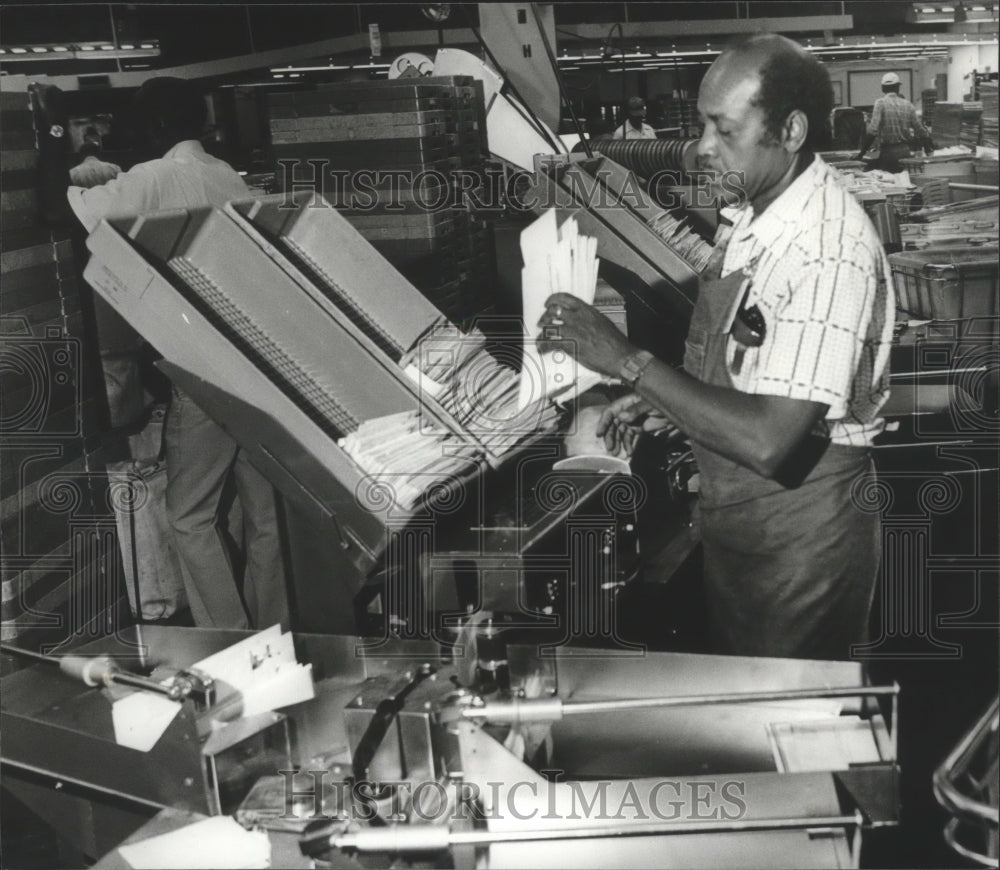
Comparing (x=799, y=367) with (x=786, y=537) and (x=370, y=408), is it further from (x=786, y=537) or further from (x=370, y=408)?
(x=370, y=408)

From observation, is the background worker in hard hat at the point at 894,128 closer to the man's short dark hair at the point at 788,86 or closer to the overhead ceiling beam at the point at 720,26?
the overhead ceiling beam at the point at 720,26

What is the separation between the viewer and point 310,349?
2.41 metres

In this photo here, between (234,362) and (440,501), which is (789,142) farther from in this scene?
(234,362)

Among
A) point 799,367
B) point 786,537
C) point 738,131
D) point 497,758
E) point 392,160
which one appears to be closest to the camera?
point 497,758

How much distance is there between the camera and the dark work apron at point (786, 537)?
2.00m

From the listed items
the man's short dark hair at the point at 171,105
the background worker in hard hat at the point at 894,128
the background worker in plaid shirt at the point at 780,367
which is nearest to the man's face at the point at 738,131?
the background worker in plaid shirt at the point at 780,367

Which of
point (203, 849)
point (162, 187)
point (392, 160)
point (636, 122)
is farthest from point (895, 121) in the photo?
point (203, 849)

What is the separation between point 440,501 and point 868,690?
3.09 ft

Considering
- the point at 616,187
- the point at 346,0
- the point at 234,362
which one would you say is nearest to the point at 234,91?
the point at 346,0

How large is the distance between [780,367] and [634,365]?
293mm

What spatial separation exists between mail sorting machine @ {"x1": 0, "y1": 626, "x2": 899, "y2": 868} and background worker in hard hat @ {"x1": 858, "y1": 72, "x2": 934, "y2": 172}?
18.7 feet

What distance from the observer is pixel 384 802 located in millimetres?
1428

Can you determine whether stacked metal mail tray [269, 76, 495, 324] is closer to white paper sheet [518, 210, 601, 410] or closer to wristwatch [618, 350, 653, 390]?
white paper sheet [518, 210, 601, 410]

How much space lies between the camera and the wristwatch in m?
1.92
